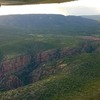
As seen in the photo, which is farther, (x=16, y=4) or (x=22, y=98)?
(x=22, y=98)

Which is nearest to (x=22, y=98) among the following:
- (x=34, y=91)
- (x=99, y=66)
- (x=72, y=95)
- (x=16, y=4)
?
(x=34, y=91)

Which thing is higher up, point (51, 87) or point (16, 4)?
point (16, 4)

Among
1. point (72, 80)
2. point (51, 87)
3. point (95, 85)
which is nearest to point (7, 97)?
point (51, 87)

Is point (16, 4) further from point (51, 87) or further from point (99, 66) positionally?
point (99, 66)

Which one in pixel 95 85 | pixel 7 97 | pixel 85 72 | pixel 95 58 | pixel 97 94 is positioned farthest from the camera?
pixel 95 58

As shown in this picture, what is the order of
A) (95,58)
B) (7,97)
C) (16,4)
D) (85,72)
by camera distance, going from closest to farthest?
(16,4) → (7,97) → (85,72) → (95,58)

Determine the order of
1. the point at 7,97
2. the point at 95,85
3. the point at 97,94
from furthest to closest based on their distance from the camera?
the point at 7,97, the point at 95,85, the point at 97,94

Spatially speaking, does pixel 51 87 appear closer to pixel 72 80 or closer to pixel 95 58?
pixel 72 80

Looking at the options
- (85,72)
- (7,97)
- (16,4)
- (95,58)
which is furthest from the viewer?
(95,58)

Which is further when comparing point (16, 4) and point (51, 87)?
point (51, 87)
